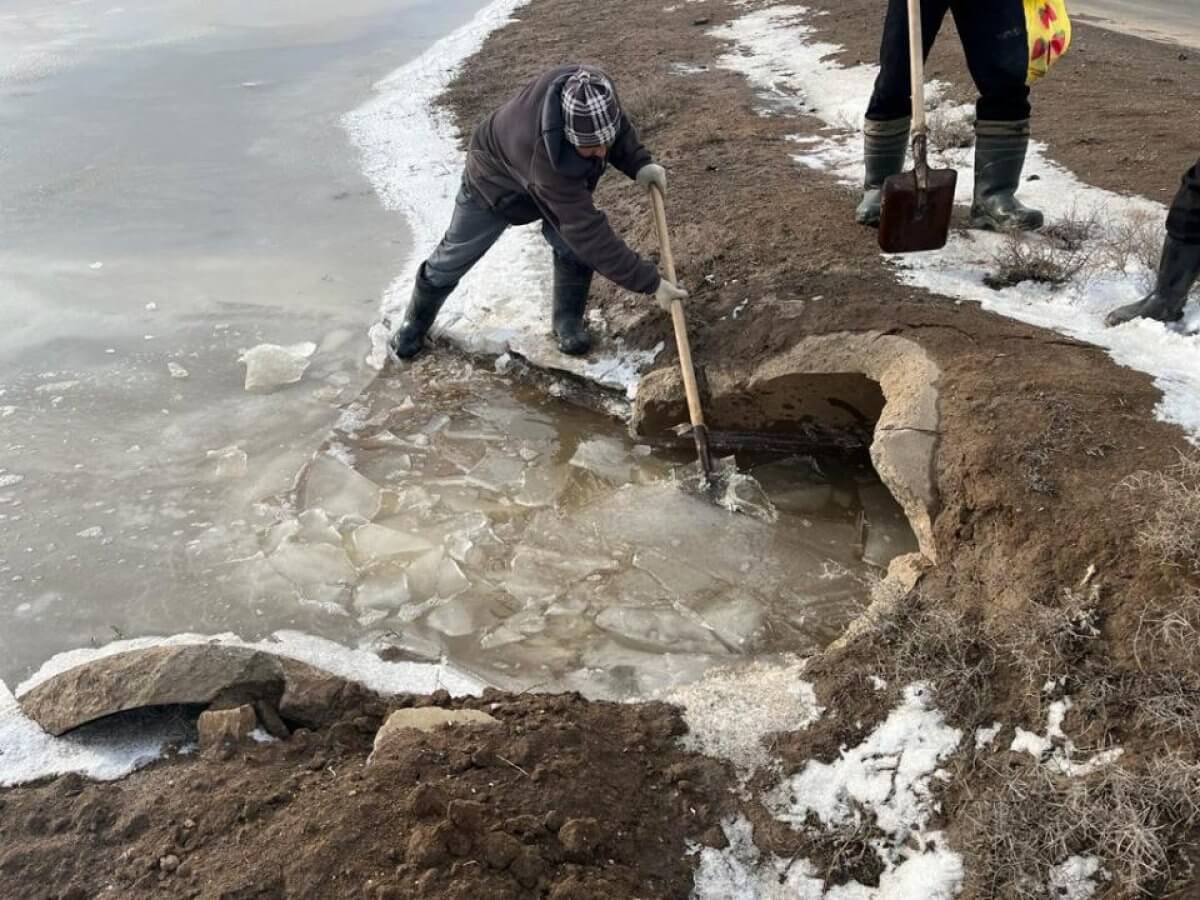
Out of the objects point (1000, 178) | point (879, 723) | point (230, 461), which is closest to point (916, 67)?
point (1000, 178)

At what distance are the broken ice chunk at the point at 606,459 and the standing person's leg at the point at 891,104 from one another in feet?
5.61

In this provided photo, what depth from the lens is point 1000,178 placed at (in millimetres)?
4379

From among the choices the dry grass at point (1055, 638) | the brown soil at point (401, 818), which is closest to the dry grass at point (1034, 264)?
the dry grass at point (1055, 638)

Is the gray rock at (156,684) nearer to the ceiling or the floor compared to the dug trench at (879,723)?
nearer to the floor

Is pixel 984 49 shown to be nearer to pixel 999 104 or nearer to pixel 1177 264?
pixel 999 104

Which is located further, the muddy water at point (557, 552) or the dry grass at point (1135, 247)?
the dry grass at point (1135, 247)

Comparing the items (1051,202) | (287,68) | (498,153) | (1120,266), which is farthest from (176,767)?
(287,68)

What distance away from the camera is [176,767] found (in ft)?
8.33

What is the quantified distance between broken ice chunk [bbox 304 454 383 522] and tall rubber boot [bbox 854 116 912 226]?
269cm

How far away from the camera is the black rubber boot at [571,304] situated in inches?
175

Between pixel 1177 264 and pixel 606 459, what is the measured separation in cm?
229

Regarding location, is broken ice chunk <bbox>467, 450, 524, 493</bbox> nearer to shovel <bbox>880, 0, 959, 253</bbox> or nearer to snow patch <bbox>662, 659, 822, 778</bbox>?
snow patch <bbox>662, 659, 822, 778</bbox>

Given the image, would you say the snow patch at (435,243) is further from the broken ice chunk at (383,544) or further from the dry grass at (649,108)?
the dry grass at (649,108)

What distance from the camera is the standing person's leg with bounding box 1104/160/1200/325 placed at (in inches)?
129
